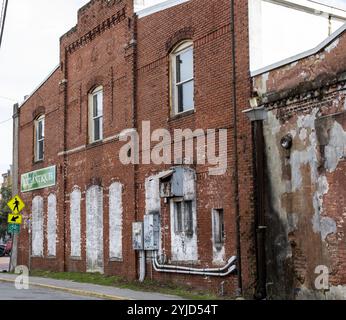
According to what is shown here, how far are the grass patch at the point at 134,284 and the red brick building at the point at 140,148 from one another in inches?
10.9

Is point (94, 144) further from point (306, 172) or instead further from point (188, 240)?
point (306, 172)

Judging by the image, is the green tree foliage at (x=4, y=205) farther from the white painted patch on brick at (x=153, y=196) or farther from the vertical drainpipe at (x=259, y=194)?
the vertical drainpipe at (x=259, y=194)

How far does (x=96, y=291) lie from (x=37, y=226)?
10338 millimetres

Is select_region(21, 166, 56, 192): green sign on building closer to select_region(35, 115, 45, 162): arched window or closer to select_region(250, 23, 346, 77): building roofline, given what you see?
select_region(35, 115, 45, 162): arched window

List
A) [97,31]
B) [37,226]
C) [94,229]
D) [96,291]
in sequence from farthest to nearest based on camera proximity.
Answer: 1. [37,226]
2. [97,31]
3. [94,229]
4. [96,291]

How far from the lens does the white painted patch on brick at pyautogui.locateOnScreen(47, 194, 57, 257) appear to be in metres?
24.8

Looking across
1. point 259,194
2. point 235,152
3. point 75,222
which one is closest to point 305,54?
point 235,152

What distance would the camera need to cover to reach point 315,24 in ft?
56.5

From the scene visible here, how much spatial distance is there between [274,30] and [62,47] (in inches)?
463

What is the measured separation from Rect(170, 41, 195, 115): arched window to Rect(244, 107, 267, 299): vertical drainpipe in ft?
10.3

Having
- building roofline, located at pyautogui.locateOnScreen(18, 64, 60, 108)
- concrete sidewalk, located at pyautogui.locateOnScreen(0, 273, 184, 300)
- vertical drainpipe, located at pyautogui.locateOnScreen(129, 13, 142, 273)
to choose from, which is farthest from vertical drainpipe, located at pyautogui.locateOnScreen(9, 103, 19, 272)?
vertical drainpipe, located at pyautogui.locateOnScreen(129, 13, 142, 273)

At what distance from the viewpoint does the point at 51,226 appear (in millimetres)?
25047

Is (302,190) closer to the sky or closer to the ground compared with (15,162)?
closer to the ground

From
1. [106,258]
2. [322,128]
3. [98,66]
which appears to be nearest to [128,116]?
[98,66]
